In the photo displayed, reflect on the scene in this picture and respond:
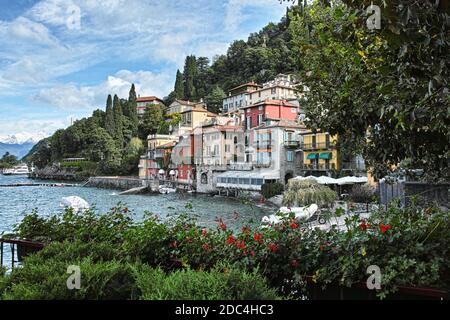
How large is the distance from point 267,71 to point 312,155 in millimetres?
47834

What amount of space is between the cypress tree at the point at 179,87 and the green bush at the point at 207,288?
107m

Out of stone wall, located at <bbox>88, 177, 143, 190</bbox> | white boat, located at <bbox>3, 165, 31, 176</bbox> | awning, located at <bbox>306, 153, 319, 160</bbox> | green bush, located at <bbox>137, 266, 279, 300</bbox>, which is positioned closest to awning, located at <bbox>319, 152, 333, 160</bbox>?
awning, located at <bbox>306, 153, 319, 160</bbox>

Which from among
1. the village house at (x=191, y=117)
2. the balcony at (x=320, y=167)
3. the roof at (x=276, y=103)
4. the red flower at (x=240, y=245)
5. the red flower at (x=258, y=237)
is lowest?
the red flower at (x=240, y=245)

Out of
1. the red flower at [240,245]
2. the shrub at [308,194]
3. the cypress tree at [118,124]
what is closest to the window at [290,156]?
the shrub at [308,194]

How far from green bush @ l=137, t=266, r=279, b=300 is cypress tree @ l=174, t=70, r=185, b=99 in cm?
10678

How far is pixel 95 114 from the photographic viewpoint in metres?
108

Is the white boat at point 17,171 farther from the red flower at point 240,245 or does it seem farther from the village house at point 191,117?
the red flower at point 240,245

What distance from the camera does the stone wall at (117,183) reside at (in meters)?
72.5

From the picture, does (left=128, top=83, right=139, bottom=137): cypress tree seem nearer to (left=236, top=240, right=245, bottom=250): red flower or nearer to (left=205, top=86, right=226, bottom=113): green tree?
(left=205, top=86, right=226, bottom=113): green tree

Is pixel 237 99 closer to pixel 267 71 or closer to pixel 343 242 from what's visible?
pixel 267 71

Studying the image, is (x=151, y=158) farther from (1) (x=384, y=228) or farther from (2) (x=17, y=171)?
(2) (x=17, y=171)

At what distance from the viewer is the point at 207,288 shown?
2842 millimetres

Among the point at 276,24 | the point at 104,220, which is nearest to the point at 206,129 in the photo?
the point at 104,220

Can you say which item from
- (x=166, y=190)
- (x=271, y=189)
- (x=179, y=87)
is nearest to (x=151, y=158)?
(x=166, y=190)
